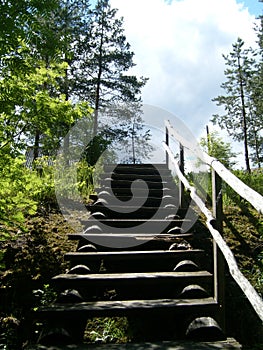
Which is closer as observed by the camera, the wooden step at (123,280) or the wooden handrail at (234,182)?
the wooden handrail at (234,182)

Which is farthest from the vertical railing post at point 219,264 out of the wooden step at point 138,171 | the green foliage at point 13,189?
the wooden step at point 138,171

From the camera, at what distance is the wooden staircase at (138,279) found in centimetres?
246

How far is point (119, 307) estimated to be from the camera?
2541 mm

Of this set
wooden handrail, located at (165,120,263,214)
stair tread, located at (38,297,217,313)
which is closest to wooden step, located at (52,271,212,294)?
stair tread, located at (38,297,217,313)

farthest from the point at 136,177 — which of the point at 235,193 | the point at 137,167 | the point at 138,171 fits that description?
the point at 235,193

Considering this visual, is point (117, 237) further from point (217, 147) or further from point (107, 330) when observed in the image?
point (217, 147)

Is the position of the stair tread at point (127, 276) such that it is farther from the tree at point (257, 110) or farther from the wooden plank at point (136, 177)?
the tree at point (257, 110)

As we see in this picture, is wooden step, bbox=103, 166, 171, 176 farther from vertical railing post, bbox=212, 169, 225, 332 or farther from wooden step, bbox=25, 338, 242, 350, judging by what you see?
wooden step, bbox=25, 338, 242, 350

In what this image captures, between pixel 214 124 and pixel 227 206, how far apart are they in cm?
1617

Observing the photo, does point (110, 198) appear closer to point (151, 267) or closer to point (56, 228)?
point (56, 228)

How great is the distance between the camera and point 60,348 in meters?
2.14

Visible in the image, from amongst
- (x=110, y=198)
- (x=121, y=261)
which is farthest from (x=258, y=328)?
(x=110, y=198)

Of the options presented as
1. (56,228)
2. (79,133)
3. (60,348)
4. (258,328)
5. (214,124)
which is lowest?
(258,328)

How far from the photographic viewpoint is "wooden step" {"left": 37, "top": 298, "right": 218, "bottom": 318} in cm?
245
